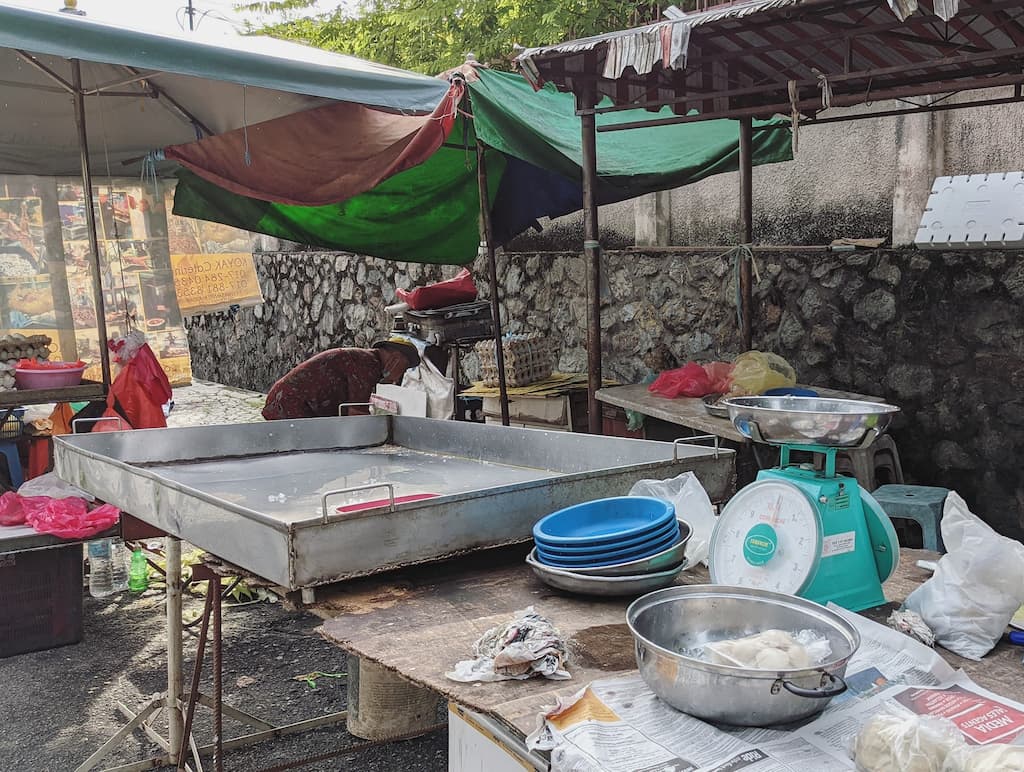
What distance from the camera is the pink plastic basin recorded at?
4926 millimetres

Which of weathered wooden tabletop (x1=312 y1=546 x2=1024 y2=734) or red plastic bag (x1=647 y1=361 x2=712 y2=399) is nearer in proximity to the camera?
weathered wooden tabletop (x1=312 y1=546 x2=1024 y2=734)

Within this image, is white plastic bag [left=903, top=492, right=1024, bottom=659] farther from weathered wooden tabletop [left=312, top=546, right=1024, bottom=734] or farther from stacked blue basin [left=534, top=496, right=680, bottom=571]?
stacked blue basin [left=534, top=496, right=680, bottom=571]

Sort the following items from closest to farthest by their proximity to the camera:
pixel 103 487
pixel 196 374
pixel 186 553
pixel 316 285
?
pixel 103 487 < pixel 186 553 < pixel 316 285 < pixel 196 374

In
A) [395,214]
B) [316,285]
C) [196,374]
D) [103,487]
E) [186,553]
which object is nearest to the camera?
[103,487]

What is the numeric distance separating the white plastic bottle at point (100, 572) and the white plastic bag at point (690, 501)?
370 cm

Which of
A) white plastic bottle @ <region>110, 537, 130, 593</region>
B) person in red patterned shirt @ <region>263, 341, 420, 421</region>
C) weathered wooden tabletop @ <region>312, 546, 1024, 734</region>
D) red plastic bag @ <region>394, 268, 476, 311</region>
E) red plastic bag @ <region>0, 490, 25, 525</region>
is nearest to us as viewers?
weathered wooden tabletop @ <region>312, 546, 1024, 734</region>

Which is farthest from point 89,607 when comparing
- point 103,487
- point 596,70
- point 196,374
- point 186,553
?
point 196,374

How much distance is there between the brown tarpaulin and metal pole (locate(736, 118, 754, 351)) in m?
1.63

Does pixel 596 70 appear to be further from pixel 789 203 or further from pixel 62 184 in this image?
pixel 62 184

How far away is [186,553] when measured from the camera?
17.8ft

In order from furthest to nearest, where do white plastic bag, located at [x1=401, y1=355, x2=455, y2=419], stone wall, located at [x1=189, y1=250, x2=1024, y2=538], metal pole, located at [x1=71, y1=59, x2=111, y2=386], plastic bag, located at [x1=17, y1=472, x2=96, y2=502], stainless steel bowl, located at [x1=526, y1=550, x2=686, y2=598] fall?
white plastic bag, located at [x1=401, y1=355, x2=455, y2=419] → metal pole, located at [x1=71, y1=59, x2=111, y2=386] → stone wall, located at [x1=189, y1=250, x2=1024, y2=538] → plastic bag, located at [x1=17, y1=472, x2=96, y2=502] → stainless steel bowl, located at [x1=526, y1=550, x2=686, y2=598]

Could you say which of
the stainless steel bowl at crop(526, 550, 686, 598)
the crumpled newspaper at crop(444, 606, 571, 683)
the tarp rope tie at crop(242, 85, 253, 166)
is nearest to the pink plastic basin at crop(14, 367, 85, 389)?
the tarp rope tie at crop(242, 85, 253, 166)

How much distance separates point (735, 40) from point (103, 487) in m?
3.14

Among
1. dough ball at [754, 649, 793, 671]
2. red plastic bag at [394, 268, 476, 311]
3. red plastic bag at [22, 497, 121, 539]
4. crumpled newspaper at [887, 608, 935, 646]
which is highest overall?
red plastic bag at [394, 268, 476, 311]
